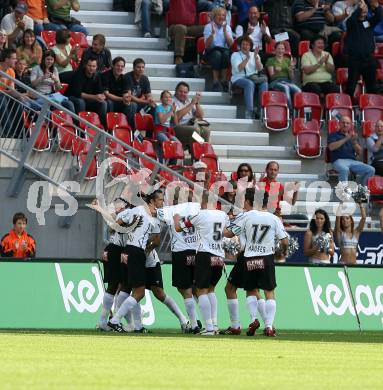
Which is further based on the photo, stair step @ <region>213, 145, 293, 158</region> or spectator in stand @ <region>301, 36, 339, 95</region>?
spectator in stand @ <region>301, 36, 339, 95</region>

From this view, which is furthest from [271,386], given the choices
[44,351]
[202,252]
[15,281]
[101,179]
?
[101,179]

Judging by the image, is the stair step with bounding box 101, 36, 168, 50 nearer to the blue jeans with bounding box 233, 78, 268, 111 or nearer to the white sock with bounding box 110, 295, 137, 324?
the blue jeans with bounding box 233, 78, 268, 111

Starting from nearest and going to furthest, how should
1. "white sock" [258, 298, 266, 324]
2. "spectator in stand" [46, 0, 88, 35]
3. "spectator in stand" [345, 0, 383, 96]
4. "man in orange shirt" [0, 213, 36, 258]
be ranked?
"white sock" [258, 298, 266, 324]
"man in orange shirt" [0, 213, 36, 258]
"spectator in stand" [46, 0, 88, 35]
"spectator in stand" [345, 0, 383, 96]

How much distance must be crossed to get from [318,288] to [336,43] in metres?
8.70

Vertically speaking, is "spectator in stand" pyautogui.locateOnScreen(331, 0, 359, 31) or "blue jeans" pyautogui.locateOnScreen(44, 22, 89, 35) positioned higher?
"spectator in stand" pyautogui.locateOnScreen(331, 0, 359, 31)

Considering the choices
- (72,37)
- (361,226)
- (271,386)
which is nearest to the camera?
(271,386)

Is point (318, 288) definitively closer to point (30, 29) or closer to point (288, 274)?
point (288, 274)

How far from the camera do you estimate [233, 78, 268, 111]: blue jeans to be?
26.0m

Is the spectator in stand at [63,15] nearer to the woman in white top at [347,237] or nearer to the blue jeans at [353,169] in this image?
the blue jeans at [353,169]

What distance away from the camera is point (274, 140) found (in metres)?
26.4

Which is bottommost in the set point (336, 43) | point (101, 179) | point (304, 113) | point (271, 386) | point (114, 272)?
point (271, 386)

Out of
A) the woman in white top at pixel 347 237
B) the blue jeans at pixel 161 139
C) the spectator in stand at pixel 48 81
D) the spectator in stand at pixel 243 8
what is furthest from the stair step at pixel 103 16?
the woman in white top at pixel 347 237

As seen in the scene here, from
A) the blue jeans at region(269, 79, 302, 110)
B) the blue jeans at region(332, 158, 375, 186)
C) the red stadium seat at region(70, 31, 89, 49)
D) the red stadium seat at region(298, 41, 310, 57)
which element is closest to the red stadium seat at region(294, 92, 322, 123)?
the blue jeans at region(269, 79, 302, 110)

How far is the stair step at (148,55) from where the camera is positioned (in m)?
26.8
